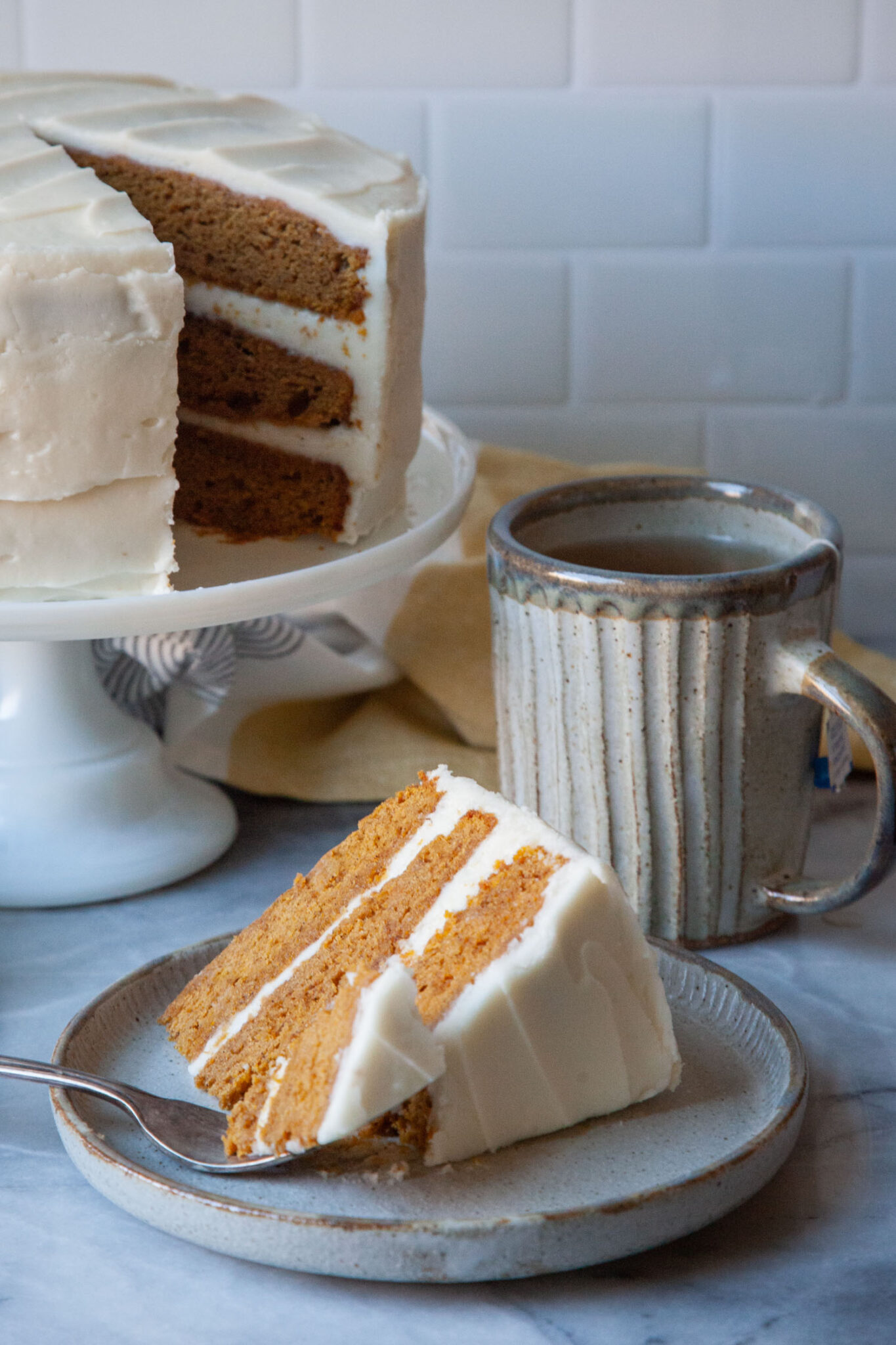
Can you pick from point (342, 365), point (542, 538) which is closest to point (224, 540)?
point (342, 365)

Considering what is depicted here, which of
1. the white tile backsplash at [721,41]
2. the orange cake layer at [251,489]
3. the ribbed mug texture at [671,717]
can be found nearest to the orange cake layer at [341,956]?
the ribbed mug texture at [671,717]

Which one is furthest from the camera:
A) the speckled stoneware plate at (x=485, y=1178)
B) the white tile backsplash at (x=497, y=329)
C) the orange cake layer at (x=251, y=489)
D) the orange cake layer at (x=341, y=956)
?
the white tile backsplash at (x=497, y=329)

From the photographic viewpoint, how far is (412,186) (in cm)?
113

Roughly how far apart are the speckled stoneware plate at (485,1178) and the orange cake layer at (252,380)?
1.68ft

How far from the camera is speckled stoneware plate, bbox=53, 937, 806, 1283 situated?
635 mm

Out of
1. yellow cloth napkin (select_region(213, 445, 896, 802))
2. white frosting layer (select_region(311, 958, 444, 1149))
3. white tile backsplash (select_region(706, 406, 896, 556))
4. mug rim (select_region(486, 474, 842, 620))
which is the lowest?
yellow cloth napkin (select_region(213, 445, 896, 802))

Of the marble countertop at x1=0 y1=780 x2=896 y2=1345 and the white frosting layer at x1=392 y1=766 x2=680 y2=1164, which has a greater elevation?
the white frosting layer at x1=392 y1=766 x2=680 y2=1164

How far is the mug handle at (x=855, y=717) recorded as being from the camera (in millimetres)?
843

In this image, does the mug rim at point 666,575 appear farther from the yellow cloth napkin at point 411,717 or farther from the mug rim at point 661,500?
the yellow cloth napkin at point 411,717

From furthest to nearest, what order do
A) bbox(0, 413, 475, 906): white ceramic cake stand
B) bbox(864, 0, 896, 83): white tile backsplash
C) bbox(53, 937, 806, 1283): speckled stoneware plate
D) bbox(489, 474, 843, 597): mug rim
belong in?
bbox(864, 0, 896, 83): white tile backsplash, bbox(0, 413, 475, 906): white ceramic cake stand, bbox(489, 474, 843, 597): mug rim, bbox(53, 937, 806, 1283): speckled stoneware plate

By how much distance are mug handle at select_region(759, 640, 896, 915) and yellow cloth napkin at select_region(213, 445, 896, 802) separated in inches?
11.7

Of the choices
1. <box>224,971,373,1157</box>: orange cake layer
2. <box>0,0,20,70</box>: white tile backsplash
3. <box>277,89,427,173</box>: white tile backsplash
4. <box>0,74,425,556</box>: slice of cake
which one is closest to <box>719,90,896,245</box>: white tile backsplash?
<box>277,89,427,173</box>: white tile backsplash

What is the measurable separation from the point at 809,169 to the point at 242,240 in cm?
59

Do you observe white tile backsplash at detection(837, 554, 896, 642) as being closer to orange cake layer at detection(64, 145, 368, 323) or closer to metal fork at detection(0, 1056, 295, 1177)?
orange cake layer at detection(64, 145, 368, 323)
